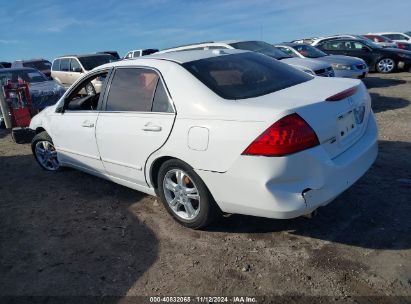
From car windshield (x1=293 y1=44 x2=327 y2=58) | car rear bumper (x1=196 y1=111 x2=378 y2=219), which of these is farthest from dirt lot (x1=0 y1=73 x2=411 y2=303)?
car windshield (x1=293 y1=44 x2=327 y2=58)

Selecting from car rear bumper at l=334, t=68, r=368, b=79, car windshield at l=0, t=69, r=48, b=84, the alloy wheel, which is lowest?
car rear bumper at l=334, t=68, r=368, b=79

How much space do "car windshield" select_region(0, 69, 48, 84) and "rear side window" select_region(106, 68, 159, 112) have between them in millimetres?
7673

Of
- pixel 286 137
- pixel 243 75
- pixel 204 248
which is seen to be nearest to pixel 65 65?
pixel 243 75

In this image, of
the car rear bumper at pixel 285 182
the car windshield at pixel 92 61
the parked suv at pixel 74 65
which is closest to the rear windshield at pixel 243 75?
the car rear bumper at pixel 285 182

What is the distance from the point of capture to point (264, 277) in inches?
112

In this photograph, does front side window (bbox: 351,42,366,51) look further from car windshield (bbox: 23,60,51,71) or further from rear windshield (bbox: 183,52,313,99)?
car windshield (bbox: 23,60,51,71)

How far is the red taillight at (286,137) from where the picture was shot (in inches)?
107

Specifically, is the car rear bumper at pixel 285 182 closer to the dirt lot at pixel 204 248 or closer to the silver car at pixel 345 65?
the dirt lot at pixel 204 248

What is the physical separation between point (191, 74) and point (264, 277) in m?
1.84

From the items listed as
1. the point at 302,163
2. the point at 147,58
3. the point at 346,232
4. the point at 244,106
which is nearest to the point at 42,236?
the point at 147,58

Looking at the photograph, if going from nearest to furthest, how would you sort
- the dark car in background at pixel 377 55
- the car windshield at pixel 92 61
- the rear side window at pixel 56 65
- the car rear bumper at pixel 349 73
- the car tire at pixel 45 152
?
the car tire at pixel 45 152, the car rear bumper at pixel 349 73, the dark car in background at pixel 377 55, the car windshield at pixel 92 61, the rear side window at pixel 56 65

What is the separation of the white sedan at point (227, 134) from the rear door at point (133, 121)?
0.01m

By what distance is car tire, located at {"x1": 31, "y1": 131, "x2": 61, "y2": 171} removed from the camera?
5535 millimetres

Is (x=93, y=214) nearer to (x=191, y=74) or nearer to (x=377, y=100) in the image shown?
(x=191, y=74)
